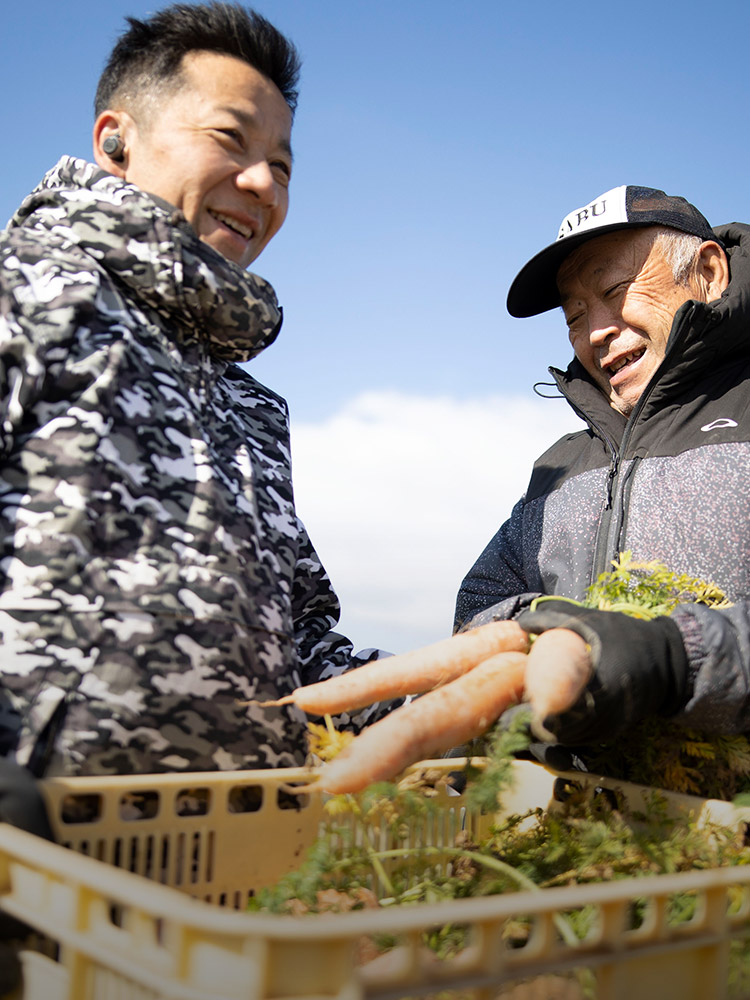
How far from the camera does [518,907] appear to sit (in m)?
0.76

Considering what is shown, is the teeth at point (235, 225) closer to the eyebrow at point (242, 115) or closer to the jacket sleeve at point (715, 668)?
the eyebrow at point (242, 115)

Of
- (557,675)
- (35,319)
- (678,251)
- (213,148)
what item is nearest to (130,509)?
(35,319)

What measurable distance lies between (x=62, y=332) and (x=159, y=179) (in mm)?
590

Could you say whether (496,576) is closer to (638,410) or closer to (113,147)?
(638,410)

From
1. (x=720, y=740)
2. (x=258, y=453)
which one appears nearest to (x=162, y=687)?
(x=258, y=453)

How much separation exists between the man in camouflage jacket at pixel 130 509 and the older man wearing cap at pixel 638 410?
26.4 inches

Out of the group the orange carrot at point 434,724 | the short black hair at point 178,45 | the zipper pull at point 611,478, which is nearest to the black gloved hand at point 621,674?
the orange carrot at point 434,724

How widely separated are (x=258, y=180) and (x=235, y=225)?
0.12 meters

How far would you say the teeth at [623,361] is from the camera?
2.65m

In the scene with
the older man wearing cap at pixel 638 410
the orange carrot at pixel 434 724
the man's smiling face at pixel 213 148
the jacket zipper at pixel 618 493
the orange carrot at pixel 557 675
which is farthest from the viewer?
the jacket zipper at pixel 618 493

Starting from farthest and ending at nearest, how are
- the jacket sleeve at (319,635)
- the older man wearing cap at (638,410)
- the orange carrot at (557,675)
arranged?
the older man wearing cap at (638,410)
the jacket sleeve at (319,635)
the orange carrot at (557,675)

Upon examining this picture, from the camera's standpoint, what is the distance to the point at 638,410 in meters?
2.56

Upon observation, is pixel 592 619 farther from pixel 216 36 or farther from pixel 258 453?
pixel 216 36

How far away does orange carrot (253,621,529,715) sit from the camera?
5.81 ft
